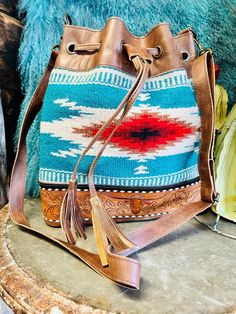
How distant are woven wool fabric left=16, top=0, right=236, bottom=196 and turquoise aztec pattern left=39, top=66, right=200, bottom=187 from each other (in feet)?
0.52

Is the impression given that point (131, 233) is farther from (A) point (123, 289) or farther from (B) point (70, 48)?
(B) point (70, 48)

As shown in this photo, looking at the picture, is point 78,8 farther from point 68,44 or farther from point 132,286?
point 132,286

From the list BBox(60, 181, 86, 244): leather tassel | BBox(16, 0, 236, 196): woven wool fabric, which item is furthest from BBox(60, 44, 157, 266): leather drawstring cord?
BBox(16, 0, 236, 196): woven wool fabric

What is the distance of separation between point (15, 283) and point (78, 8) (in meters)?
0.55

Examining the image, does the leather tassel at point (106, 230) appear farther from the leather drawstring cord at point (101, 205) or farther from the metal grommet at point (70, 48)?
the metal grommet at point (70, 48)

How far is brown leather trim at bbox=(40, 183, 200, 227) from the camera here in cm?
57

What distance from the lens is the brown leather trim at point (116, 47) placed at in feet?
1.79

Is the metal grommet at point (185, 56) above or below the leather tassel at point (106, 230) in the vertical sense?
above

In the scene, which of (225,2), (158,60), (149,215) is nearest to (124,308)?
(149,215)

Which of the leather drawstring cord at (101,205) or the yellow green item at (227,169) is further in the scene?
the yellow green item at (227,169)

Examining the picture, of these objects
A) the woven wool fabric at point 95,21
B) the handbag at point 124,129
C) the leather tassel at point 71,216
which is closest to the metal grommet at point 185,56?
the handbag at point 124,129

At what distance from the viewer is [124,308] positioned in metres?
0.38

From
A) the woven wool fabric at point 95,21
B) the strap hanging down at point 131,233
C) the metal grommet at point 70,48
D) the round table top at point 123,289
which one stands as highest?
the woven wool fabric at point 95,21

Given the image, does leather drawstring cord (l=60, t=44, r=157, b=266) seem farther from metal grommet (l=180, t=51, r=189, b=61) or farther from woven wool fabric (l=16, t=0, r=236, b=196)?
woven wool fabric (l=16, t=0, r=236, b=196)
